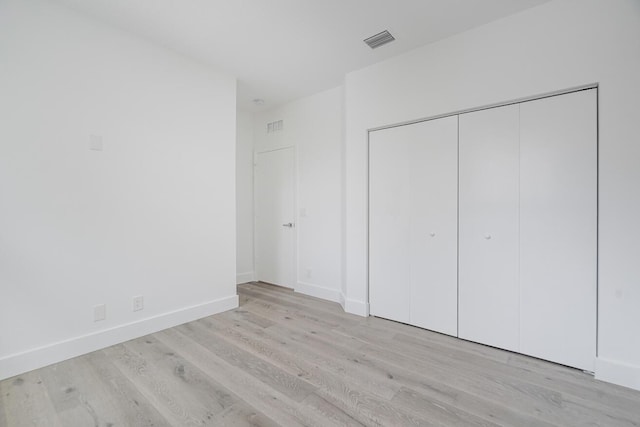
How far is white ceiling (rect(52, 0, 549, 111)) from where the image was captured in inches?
82.7

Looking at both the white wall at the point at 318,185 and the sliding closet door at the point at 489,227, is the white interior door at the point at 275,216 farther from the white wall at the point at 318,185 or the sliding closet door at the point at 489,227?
the sliding closet door at the point at 489,227

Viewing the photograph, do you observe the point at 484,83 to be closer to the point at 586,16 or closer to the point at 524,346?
the point at 586,16

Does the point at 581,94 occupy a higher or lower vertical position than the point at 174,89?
lower

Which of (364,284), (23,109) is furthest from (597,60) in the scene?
(23,109)

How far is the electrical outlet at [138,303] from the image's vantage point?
248cm

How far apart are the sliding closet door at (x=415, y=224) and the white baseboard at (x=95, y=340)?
6.53ft

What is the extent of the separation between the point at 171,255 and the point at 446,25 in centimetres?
340

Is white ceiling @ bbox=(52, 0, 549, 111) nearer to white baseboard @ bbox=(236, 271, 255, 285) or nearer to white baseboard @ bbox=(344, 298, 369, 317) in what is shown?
white baseboard @ bbox=(344, 298, 369, 317)

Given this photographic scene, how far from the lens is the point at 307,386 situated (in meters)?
1.79

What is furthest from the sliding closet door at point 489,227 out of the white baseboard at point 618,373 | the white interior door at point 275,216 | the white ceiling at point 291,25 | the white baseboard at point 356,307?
the white interior door at point 275,216

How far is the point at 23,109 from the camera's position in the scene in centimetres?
194

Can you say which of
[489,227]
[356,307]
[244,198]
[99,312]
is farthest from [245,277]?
[489,227]

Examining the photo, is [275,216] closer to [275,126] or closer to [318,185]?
[318,185]

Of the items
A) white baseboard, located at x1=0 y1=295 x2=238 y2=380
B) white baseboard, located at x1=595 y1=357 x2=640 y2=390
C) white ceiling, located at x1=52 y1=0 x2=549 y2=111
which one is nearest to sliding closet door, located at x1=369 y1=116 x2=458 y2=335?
white ceiling, located at x1=52 y1=0 x2=549 y2=111
